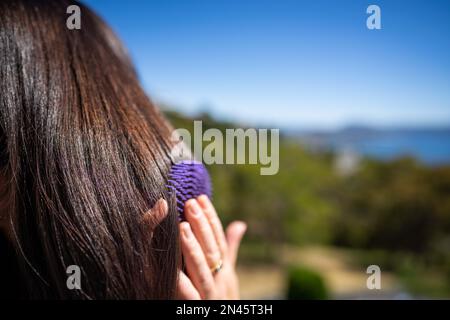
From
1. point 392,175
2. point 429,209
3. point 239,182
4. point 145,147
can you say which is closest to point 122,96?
point 145,147

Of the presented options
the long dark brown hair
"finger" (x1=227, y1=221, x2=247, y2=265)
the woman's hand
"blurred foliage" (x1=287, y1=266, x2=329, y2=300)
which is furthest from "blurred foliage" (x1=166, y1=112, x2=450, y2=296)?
the long dark brown hair

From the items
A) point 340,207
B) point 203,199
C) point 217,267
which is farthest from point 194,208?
point 340,207

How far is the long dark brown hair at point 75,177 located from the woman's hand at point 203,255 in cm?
5

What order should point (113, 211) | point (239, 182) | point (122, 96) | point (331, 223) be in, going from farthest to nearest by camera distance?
point (331, 223) < point (239, 182) < point (122, 96) < point (113, 211)

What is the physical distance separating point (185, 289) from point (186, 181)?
20 centimetres

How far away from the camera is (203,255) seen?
70 centimetres

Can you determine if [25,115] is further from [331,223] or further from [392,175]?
[392,175]

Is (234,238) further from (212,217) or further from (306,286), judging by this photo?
(306,286)

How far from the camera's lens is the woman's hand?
681 millimetres

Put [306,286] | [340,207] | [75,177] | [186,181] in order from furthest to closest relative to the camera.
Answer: [340,207]
[306,286]
[186,181]
[75,177]

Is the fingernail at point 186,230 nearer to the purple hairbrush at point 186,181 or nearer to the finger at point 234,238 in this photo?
the purple hairbrush at point 186,181

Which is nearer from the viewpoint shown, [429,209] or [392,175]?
[429,209]

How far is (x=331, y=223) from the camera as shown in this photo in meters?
14.5

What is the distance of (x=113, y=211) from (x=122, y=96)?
0.22 meters
